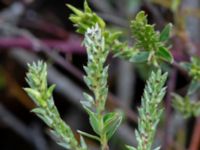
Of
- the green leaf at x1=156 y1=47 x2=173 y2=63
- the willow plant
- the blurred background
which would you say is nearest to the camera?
the willow plant

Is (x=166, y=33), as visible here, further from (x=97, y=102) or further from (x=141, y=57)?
(x=97, y=102)

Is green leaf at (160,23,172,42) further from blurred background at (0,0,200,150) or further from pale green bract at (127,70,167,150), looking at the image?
blurred background at (0,0,200,150)

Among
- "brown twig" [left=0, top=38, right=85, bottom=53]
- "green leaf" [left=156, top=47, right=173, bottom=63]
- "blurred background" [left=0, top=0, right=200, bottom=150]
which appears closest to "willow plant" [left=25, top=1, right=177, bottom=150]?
"green leaf" [left=156, top=47, right=173, bottom=63]

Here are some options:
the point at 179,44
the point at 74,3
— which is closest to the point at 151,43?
the point at 179,44

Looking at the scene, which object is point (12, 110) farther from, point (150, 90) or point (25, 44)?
point (150, 90)

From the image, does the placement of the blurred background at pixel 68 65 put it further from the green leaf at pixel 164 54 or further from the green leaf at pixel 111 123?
the green leaf at pixel 111 123
